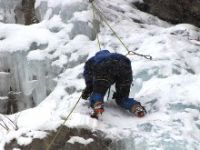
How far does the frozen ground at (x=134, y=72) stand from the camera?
5.20m

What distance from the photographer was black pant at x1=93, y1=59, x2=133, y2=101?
552 cm

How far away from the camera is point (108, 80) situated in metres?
5.58

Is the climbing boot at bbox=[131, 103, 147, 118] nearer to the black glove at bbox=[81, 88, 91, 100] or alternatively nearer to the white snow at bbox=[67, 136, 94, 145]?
the black glove at bbox=[81, 88, 91, 100]

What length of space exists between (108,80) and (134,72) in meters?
1.41

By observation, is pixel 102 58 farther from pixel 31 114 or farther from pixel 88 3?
pixel 88 3

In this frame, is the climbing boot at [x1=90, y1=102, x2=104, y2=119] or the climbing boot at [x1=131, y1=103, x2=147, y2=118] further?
the climbing boot at [x1=131, y1=103, x2=147, y2=118]

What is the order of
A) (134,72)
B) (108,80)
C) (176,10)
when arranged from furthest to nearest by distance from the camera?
(176,10)
(134,72)
(108,80)

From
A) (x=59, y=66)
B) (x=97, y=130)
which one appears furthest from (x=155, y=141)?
(x=59, y=66)

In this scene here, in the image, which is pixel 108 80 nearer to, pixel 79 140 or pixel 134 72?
pixel 79 140

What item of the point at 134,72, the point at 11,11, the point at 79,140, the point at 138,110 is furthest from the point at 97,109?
the point at 11,11

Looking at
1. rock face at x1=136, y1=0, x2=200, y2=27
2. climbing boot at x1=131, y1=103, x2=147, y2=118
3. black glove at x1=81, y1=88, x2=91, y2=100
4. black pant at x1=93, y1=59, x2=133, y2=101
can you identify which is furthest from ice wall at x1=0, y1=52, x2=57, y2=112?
rock face at x1=136, y1=0, x2=200, y2=27

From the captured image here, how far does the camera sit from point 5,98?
8.38 meters

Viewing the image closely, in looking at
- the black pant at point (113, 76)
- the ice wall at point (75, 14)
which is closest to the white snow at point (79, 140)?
the black pant at point (113, 76)

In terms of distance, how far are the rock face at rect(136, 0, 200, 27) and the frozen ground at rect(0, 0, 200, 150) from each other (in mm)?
297
